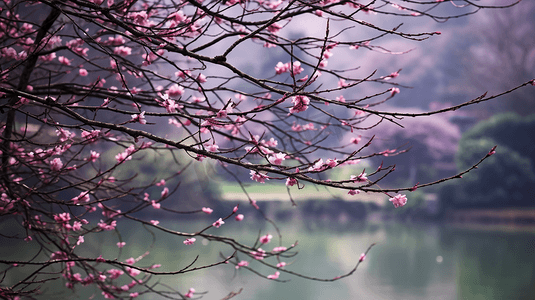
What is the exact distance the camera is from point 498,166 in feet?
36.0

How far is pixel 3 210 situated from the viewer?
1.54 m

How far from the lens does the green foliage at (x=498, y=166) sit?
35.8 feet

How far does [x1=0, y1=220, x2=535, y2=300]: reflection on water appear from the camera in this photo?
551 cm

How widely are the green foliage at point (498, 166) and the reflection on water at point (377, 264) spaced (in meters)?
1.30

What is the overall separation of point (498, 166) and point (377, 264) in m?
6.39

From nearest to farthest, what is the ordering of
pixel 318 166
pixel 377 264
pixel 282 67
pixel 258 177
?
pixel 318 166 < pixel 258 177 < pixel 282 67 < pixel 377 264

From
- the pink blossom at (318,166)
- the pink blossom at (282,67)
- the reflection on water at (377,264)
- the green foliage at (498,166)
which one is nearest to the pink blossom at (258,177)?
the pink blossom at (318,166)

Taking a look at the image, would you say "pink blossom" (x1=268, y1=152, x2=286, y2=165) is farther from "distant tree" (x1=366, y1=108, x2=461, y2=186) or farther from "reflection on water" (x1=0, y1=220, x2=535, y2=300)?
"distant tree" (x1=366, y1=108, x2=461, y2=186)

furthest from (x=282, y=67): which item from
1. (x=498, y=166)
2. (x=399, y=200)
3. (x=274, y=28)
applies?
(x=498, y=166)

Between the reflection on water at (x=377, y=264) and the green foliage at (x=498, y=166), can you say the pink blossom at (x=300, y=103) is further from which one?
the green foliage at (x=498, y=166)

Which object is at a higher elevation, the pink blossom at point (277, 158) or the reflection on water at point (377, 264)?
the reflection on water at point (377, 264)

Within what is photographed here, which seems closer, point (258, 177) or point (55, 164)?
point (258, 177)

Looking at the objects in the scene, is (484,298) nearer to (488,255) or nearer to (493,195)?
Answer: (488,255)

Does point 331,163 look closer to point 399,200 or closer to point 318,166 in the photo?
point 318,166
